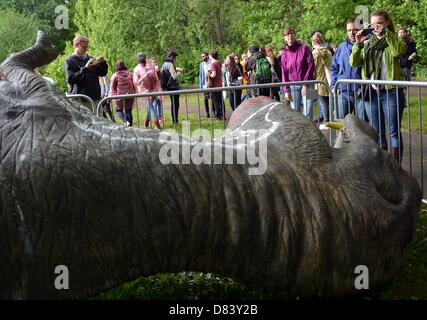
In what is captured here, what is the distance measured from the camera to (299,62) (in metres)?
10.5

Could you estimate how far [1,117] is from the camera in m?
3.14

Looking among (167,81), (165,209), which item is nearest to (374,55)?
(165,209)

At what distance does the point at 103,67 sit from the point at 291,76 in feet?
10.8

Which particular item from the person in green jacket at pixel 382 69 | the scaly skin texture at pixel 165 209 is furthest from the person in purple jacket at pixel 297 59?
the scaly skin texture at pixel 165 209

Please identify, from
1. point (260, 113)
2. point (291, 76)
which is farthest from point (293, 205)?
point (291, 76)

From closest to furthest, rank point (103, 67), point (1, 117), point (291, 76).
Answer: point (1, 117), point (103, 67), point (291, 76)

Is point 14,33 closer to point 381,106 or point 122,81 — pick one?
point 122,81

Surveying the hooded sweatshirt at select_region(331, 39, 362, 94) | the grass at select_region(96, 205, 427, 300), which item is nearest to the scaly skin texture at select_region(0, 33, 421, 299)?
the grass at select_region(96, 205, 427, 300)

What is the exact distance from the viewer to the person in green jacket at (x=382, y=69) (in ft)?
21.7

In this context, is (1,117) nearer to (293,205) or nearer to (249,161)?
(249,161)

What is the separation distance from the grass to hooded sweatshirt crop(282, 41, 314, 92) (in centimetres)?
647

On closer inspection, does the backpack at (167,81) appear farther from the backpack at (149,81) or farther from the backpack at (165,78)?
the backpack at (149,81)
